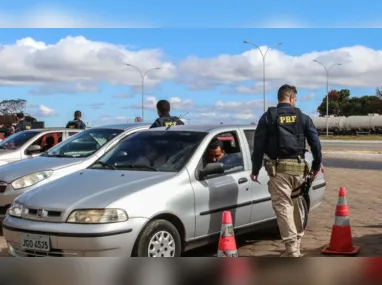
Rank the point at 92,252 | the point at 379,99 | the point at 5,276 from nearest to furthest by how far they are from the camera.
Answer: the point at 5,276 → the point at 92,252 → the point at 379,99

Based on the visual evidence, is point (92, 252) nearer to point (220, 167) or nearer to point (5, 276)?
point (220, 167)

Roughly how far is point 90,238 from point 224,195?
64.1 inches

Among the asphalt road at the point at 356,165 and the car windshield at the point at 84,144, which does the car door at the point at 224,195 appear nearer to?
the car windshield at the point at 84,144

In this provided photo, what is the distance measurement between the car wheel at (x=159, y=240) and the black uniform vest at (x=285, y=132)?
1304 mm

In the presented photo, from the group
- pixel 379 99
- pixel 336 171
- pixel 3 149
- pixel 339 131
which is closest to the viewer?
pixel 3 149

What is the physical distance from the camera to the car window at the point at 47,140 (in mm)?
9217

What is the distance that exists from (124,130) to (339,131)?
210 ft

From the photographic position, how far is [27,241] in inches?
174

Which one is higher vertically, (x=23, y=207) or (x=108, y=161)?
(x=108, y=161)

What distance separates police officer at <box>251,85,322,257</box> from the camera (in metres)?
4.85

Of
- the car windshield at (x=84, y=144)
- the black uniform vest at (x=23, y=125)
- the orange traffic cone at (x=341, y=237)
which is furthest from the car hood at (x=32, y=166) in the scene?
the black uniform vest at (x=23, y=125)

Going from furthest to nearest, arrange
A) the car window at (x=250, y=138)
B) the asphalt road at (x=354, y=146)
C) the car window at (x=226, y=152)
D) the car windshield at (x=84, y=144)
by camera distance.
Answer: the asphalt road at (x=354, y=146)
the car windshield at (x=84, y=144)
the car window at (x=250, y=138)
the car window at (x=226, y=152)

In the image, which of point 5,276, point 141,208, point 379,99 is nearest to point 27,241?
point 141,208

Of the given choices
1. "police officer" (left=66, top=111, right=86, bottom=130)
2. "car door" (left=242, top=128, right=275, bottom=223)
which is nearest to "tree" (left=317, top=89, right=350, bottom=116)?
"police officer" (left=66, top=111, right=86, bottom=130)
